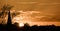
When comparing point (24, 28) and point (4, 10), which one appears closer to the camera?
point (24, 28)

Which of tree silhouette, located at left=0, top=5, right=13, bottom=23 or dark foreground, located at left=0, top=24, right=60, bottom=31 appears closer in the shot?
dark foreground, located at left=0, top=24, right=60, bottom=31

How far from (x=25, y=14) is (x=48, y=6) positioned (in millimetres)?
398

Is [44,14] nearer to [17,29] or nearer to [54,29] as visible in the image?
[54,29]

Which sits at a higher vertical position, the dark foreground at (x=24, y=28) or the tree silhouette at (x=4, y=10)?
the tree silhouette at (x=4, y=10)

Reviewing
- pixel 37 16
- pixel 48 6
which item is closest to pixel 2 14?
pixel 37 16

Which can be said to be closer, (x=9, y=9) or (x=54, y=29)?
(x=54, y=29)

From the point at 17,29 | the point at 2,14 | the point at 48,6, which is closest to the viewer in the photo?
the point at 17,29

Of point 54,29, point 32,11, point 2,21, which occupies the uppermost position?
point 32,11

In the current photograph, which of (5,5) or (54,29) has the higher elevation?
(5,5)

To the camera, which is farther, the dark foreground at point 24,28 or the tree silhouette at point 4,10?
the tree silhouette at point 4,10

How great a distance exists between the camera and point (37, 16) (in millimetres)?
2416

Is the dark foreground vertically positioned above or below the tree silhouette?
below

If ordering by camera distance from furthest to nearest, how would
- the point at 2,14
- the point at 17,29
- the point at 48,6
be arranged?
the point at 48,6
the point at 2,14
the point at 17,29

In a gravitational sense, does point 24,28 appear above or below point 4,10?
below
